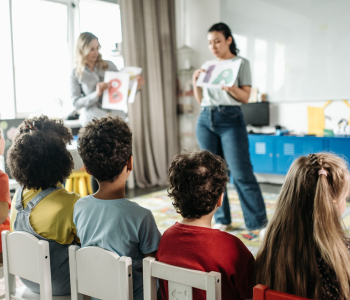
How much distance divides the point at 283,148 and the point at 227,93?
188 cm

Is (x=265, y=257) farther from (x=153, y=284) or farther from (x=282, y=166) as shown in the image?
(x=282, y=166)

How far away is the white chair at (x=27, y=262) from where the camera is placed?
1.02 m

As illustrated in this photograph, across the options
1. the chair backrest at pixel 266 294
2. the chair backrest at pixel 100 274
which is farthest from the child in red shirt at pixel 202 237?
the chair backrest at pixel 266 294

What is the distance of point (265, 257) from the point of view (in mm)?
914

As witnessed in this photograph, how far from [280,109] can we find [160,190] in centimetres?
167

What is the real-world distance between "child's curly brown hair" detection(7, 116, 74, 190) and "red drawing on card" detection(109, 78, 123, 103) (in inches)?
56.7

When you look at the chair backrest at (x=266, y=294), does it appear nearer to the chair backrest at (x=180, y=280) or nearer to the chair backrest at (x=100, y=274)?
the chair backrest at (x=180, y=280)

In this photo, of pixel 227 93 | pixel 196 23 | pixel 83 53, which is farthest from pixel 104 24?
pixel 227 93

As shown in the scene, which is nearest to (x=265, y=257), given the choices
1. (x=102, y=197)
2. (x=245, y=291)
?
(x=245, y=291)

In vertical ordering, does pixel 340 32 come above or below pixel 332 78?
above

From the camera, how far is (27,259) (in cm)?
107

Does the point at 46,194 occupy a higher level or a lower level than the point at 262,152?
higher

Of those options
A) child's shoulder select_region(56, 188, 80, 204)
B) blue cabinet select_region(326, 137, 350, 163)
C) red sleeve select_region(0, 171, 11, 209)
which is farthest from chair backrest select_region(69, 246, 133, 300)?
blue cabinet select_region(326, 137, 350, 163)

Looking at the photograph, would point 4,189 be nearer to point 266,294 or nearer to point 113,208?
point 113,208
